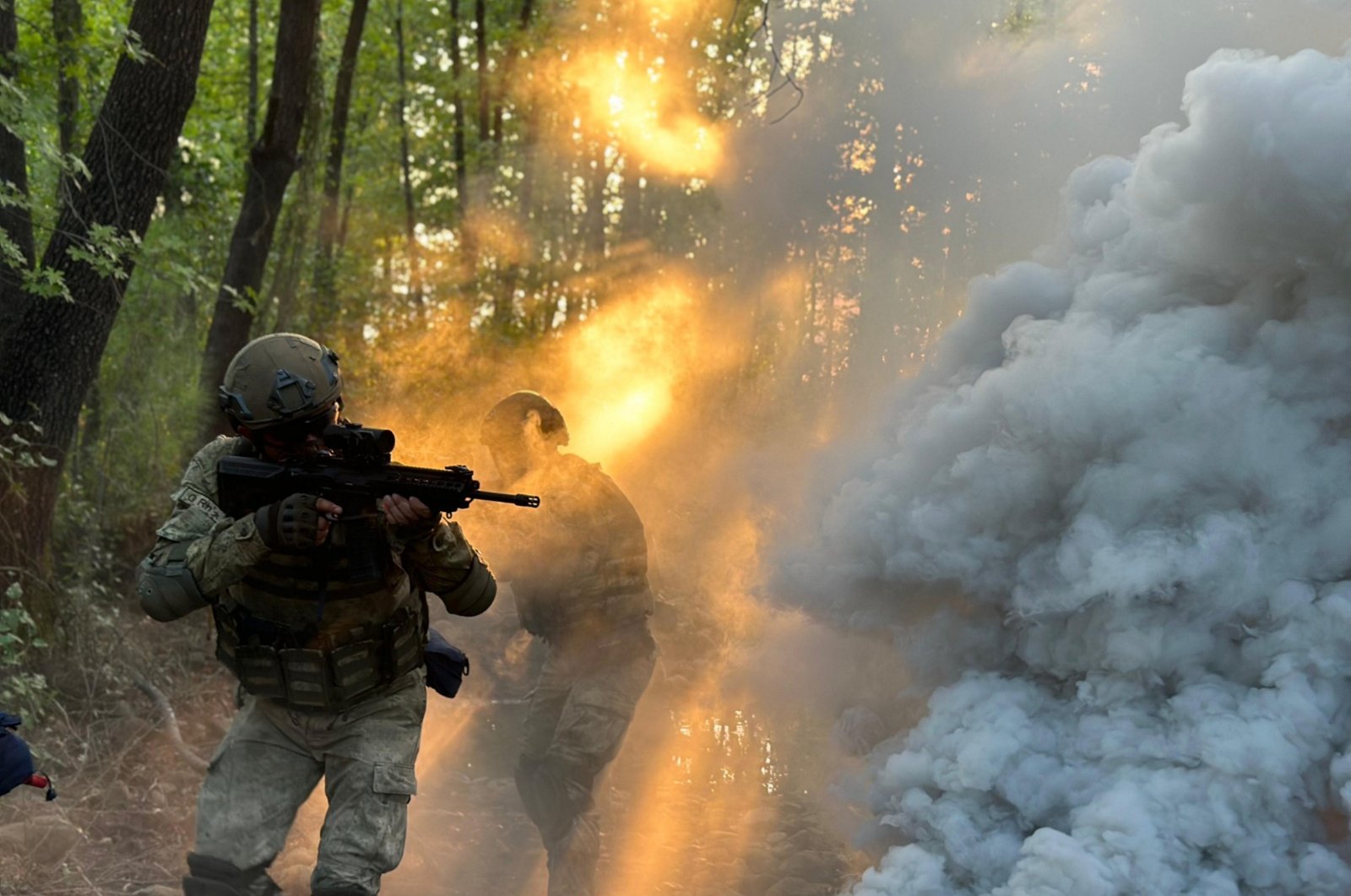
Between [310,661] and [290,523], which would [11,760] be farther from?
[290,523]

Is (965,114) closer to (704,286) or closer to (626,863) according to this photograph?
(626,863)

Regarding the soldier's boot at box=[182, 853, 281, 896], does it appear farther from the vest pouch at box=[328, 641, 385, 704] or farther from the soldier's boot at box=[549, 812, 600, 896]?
the soldier's boot at box=[549, 812, 600, 896]

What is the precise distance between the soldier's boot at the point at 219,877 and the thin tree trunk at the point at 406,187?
17.1m

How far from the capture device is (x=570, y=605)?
20.7 feet

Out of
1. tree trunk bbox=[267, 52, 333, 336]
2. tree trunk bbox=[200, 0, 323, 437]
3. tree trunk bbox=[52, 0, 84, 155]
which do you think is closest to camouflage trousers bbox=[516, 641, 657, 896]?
tree trunk bbox=[200, 0, 323, 437]

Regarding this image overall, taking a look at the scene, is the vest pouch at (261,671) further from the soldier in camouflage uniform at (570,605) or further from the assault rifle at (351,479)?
the soldier in camouflage uniform at (570,605)

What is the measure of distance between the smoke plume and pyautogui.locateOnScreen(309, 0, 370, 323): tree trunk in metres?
10.8

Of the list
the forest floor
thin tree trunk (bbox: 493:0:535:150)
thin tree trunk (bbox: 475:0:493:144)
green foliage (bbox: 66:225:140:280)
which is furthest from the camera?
thin tree trunk (bbox: 475:0:493:144)

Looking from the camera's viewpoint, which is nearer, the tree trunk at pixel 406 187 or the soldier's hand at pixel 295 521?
the soldier's hand at pixel 295 521

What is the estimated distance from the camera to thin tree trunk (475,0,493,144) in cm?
1891

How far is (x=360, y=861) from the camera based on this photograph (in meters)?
3.80

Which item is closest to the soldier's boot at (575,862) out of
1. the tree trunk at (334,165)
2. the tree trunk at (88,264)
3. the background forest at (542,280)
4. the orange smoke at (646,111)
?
the background forest at (542,280)

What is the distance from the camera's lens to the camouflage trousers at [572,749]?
585 cm

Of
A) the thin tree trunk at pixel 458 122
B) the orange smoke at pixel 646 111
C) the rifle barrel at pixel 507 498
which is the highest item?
the orange smoke at pixel 646 111
